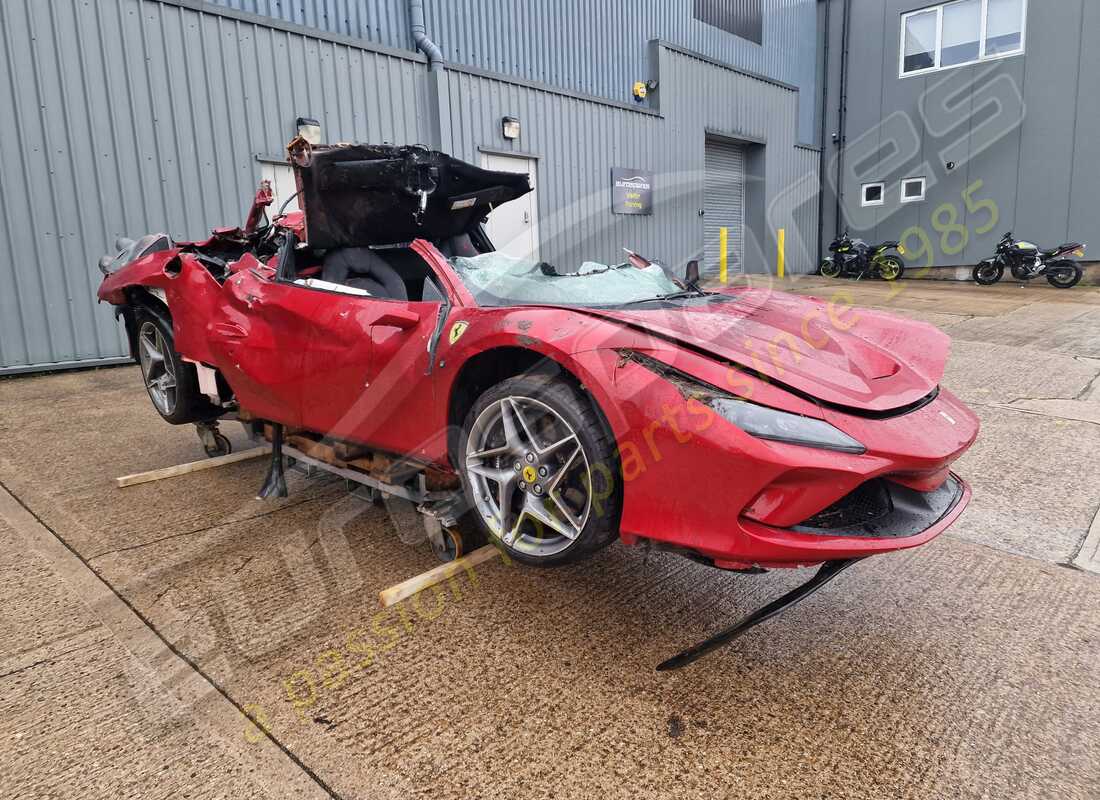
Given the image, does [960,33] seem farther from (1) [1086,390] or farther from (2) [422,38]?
(1) [1086,390]

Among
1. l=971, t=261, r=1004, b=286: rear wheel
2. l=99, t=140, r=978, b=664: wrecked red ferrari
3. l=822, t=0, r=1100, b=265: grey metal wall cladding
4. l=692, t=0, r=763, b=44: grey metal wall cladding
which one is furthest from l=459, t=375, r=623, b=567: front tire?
l=822, t=0, r=1100, b=265: grey metal wall cladding

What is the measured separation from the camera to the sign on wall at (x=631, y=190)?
11781 millimetres

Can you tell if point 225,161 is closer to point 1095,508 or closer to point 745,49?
point 1095,508

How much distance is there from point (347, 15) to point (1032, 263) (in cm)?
1258

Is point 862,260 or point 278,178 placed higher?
point 278,178

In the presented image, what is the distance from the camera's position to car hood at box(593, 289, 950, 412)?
1957 millimetres

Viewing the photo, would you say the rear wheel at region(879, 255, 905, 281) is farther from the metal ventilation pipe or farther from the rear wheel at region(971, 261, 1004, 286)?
the metal ventilation pipe

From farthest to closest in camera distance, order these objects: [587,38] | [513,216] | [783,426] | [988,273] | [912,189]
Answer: [912,189] → [988,273] → [587,38] → [513,216] → [783,426]

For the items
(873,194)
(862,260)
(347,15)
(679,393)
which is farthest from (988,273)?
(679,393)

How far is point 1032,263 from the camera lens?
1308cm

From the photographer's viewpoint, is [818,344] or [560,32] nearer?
[818,344]

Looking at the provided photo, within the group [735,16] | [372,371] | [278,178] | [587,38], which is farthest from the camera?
[735,16]

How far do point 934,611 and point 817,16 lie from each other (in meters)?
17.6

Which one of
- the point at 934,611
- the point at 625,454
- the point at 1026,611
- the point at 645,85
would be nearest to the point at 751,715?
the point at 625,454
